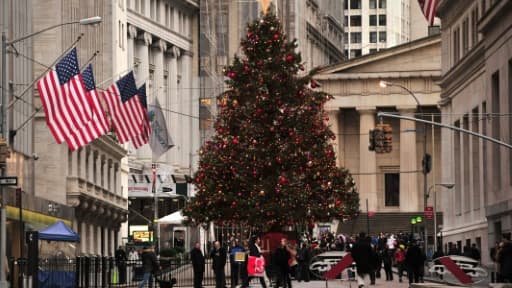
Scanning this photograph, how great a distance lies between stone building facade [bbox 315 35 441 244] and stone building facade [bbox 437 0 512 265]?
42319 millimetres

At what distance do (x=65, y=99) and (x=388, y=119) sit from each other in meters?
91.5

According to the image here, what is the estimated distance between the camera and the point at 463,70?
263 ft

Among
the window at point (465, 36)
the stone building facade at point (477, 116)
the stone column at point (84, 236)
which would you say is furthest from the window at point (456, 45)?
the stone column at point (84, 236)

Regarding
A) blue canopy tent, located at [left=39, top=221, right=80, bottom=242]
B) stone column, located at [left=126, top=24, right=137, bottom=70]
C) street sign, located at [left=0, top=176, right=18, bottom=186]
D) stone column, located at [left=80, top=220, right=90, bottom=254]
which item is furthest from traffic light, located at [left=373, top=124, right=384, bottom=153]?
stone column, located at [left=126, top=24, right=137, bottom=70]

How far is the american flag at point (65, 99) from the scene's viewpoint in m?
49.5

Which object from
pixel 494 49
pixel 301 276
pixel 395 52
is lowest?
pixel 301 276

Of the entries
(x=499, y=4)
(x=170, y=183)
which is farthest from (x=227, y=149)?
(x=170, y=183)

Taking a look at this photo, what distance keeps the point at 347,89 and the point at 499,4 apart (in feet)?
248

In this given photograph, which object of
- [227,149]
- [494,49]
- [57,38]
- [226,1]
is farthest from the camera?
[226,1]

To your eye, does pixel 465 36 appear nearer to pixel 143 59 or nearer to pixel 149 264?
pixel 149 264

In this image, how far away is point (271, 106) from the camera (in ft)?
200

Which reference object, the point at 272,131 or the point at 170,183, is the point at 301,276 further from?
the point at 170,183

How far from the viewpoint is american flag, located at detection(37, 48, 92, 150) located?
1948 inches

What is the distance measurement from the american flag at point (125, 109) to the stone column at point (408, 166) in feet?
265
